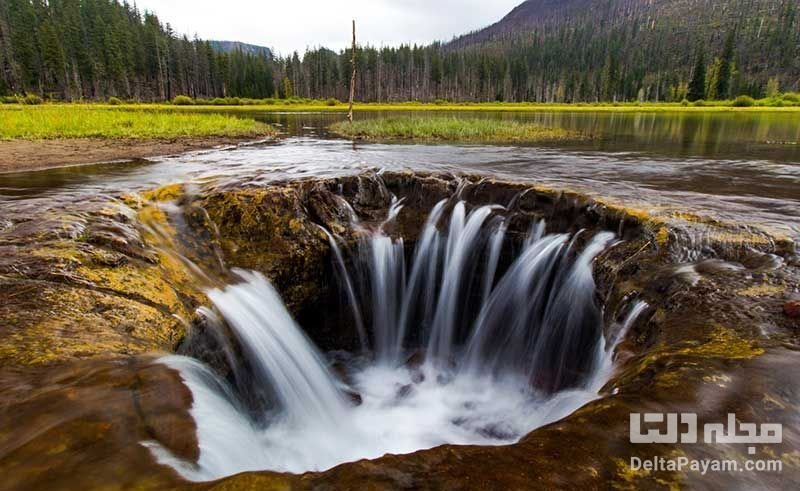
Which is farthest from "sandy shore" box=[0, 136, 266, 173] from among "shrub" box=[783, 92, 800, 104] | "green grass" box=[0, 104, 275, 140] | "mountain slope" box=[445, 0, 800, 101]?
"mountain slope" box=[445, 0, 800, 101]

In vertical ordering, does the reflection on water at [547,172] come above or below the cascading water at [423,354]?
above

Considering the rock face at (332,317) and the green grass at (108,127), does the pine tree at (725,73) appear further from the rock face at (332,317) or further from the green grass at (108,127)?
the rock face at (332,317)

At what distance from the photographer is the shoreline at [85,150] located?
1177 cm

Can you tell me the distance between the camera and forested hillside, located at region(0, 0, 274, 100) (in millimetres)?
78000

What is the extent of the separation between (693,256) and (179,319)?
627cm

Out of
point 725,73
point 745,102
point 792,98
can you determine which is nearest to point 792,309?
point 745,102

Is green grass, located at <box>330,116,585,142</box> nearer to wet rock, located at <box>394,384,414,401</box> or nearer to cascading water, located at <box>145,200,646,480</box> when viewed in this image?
cascading water, located at <box>145,200,646,480</box>

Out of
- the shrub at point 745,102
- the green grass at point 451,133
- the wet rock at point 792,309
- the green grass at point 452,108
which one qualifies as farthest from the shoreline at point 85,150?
the shrub at point 745,102

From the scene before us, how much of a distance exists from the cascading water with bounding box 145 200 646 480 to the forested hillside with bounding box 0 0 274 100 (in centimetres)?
9280

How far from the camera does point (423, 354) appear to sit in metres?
8.06

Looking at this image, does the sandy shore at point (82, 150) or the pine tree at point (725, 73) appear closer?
the sandy shore at point (82, 150)

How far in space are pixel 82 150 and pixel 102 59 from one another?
307 ft

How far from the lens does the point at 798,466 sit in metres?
2.22

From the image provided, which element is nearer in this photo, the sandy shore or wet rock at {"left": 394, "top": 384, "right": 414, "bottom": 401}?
wet rock at {"left": 394, "top": 384, "right": 414, "bottom": 401}
